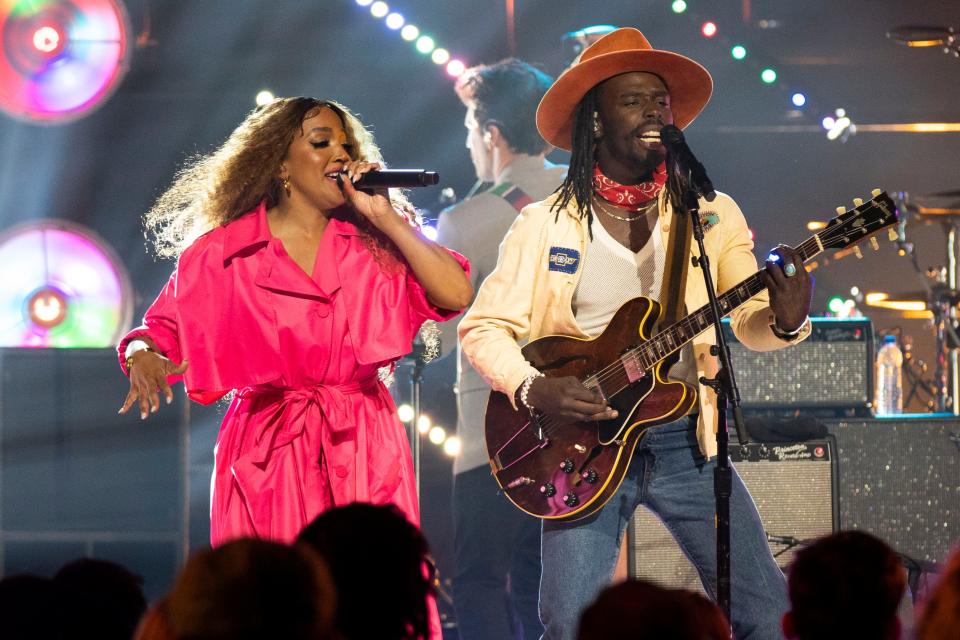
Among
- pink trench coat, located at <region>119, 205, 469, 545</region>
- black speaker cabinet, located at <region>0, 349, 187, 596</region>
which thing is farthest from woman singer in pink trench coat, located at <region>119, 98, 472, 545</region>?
black speaker cabinet, located at <region>0, 349, 187, 596</region>

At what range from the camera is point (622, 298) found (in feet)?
13.4

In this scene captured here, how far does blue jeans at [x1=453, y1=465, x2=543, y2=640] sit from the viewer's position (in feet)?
17.4

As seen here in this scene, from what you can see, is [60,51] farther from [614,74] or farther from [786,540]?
[786,540]

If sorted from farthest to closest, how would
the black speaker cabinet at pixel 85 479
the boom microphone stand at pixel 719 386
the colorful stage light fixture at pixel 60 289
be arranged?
1. the colorful stage light fixture at pixel 60 289
2. the black speaker cabinet at pixel 85 479
3. the boom microphone stand at pixel 719 386

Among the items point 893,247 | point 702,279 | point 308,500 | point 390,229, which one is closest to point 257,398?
point 308,500

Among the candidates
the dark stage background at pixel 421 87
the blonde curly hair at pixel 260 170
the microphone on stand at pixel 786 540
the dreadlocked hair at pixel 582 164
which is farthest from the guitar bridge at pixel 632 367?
the dark stage background at pixel 421 87

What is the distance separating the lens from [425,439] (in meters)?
7.71

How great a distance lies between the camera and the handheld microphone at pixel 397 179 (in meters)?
3.68

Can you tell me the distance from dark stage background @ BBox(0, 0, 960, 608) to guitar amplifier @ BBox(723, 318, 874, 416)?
8.07 ft

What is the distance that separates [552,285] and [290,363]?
901 millimetres

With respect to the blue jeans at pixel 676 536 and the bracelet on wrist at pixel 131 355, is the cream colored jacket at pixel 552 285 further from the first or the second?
the bracelet on wrist at pixel 131 355

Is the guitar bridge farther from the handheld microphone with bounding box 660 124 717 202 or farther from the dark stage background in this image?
the dark stage background

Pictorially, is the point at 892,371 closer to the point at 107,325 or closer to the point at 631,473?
the point at 631,473

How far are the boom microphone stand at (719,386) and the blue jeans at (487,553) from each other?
173cm
